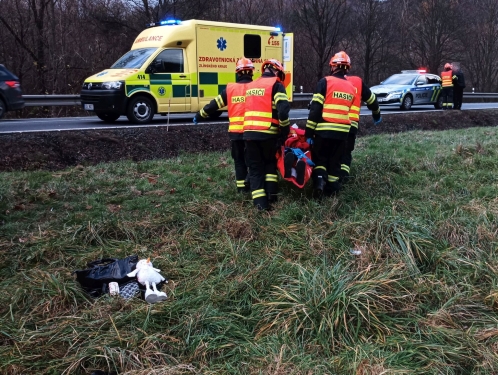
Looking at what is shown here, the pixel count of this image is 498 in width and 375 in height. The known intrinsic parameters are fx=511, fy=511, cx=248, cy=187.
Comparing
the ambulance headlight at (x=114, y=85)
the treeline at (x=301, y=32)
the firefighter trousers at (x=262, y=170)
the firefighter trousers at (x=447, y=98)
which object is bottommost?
the firefighter trousers at (x=262, y=170)

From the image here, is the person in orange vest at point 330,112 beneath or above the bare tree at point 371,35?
beneath

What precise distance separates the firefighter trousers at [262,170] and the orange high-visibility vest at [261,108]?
164 millimetres

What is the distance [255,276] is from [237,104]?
256 cm

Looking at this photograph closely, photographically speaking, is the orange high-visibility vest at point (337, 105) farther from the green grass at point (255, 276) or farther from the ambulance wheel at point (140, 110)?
the ambulance wheel at point (140, 110)

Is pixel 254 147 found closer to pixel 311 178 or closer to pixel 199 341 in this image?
pixel 311 178

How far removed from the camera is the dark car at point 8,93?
410 inches

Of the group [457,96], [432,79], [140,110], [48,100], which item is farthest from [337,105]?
[432,79]

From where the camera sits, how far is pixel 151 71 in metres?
11.4

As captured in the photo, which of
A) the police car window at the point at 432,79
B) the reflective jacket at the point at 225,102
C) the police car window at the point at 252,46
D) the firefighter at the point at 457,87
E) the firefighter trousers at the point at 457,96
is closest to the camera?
the reflective jacket at the point at 225,102

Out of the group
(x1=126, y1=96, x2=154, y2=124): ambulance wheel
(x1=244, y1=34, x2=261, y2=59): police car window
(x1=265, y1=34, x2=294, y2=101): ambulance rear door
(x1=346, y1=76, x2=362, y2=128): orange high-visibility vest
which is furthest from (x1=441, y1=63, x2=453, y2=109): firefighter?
(x1=346, y1=76, x2=362, y2=128): orange high-visibility vest

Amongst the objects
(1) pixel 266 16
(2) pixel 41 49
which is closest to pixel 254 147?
(2) pixel 41 49

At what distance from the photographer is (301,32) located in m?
25.4

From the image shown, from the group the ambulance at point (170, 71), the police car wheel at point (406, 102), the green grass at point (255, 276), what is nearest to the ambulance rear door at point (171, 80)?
the ambulance at point (170, 71)

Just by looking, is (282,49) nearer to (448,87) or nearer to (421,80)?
(448,87)
